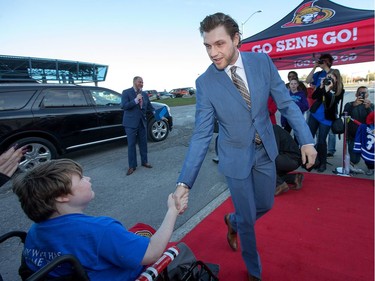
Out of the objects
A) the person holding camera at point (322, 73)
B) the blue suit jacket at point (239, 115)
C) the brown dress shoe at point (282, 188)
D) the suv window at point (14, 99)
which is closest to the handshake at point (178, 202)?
the blue suit jacket at point (239, 115)

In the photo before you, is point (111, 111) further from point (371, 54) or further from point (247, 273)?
point (371, 54)

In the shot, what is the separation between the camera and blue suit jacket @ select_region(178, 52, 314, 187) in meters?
1.88

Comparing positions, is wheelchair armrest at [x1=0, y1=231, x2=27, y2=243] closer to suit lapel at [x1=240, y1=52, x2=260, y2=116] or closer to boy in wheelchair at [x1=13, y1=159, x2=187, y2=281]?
boy in wheelchair at [x1=13, y1=159, x2=187, y2=281]

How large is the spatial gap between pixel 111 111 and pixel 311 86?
491cm

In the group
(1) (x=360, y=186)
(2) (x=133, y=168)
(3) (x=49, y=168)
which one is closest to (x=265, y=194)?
(3) (x=49, y=168)

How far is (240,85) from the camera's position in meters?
1.90

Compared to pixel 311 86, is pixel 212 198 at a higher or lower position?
lower

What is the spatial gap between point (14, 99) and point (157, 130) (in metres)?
3.72

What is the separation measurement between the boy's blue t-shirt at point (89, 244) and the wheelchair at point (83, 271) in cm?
8

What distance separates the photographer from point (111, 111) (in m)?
6.73

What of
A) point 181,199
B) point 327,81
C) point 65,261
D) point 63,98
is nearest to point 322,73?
point 327,81

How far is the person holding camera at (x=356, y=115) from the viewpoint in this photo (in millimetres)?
4504

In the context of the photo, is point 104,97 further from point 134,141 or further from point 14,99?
point 134,141

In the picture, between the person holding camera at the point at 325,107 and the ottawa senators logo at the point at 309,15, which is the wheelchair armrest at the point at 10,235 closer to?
the person holding camera at the point at 325,107
